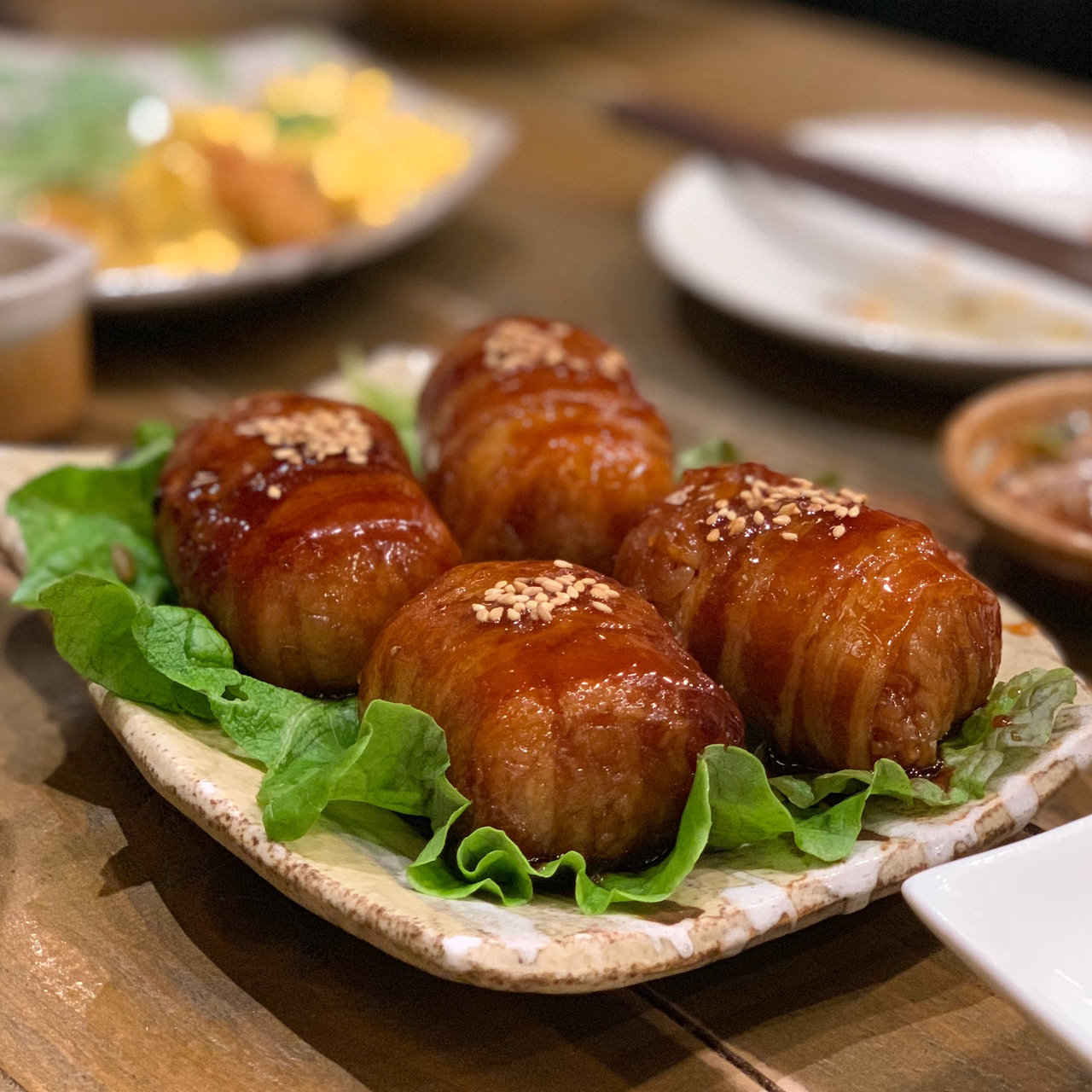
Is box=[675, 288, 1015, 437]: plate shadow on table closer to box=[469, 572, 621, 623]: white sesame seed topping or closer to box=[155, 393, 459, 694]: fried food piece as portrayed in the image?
box=[155, 393, 459, 694]: fried food piece

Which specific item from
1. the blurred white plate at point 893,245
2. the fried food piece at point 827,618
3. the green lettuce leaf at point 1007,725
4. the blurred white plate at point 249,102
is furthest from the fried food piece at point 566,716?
the blurred white plate at point 249,102

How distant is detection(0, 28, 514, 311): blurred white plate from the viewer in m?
3.10

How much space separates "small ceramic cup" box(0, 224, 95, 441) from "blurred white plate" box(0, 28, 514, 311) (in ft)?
0.91

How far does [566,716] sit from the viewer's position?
4.66 feet

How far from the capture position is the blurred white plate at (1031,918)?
3.98 ft

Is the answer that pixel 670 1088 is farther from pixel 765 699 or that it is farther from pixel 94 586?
pixel 94 586

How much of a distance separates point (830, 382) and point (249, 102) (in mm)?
A: 2246

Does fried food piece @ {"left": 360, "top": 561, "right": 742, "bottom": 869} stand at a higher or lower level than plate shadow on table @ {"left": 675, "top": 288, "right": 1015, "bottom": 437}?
higher

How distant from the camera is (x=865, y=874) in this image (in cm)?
143

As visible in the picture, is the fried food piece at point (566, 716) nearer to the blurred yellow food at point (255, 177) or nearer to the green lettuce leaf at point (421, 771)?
the green lettuce leaf at point (421, 771)

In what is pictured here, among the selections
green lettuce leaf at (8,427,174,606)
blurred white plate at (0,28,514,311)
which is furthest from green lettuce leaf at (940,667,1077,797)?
blurred white plate at (0,28,514,311)

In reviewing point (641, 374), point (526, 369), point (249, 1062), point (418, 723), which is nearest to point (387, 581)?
point (418, 723)

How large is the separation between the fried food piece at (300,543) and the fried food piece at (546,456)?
0.10 metres

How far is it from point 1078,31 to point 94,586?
673cm
